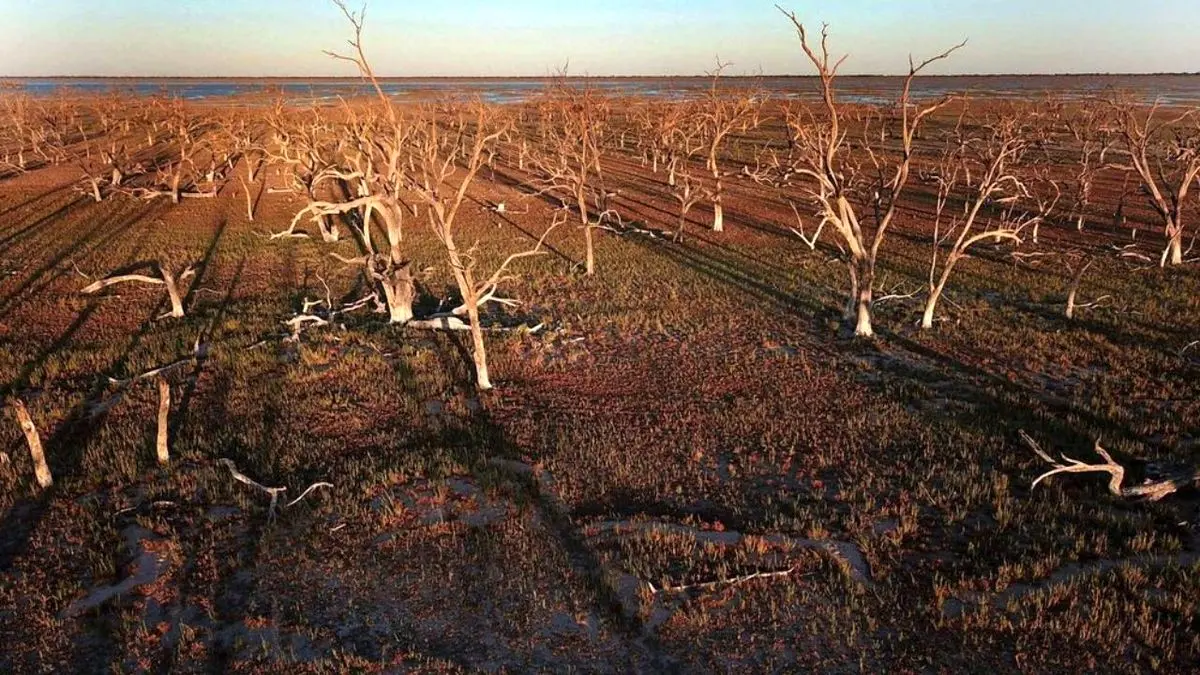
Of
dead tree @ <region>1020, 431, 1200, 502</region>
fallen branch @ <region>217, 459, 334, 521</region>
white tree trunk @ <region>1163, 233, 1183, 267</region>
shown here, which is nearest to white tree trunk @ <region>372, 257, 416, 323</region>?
fallen branch @ <region>217, 459, 334, 521</region>

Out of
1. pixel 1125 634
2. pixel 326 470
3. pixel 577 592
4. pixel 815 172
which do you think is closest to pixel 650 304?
pixel 815 172

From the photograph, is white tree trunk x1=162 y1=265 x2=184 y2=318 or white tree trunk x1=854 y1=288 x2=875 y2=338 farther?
white tree trunk x1=162 y1=265 x2=184 y2=318

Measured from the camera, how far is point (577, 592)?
8070mm

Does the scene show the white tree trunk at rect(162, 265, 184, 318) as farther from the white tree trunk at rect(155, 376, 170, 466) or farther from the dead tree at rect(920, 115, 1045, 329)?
the dead tree at rect(920, 115, 1045, 329)

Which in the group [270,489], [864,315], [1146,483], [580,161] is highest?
[580,161]

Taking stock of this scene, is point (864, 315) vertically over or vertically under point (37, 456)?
over

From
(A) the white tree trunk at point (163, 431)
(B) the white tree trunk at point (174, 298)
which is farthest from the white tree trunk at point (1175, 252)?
(B) the white tree trunk at point (174, 298)

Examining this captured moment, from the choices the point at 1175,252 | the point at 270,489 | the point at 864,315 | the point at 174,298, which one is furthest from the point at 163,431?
the point at 1175,252

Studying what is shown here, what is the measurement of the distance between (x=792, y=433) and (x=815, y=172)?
299 inches

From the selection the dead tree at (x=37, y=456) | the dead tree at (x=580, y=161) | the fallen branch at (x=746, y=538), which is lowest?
the fallen branch at (x=746, y=538)

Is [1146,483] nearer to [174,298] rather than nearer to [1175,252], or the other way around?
[1175,252]

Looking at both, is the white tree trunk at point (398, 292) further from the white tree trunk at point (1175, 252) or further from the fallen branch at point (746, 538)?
the white tree trunk at point (1175, 252)

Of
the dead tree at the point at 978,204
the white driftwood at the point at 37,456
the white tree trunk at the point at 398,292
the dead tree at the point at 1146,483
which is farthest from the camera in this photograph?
the white tree trunk at the point at 398,292

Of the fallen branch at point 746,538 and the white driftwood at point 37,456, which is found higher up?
the white driftwood at point 37,456
